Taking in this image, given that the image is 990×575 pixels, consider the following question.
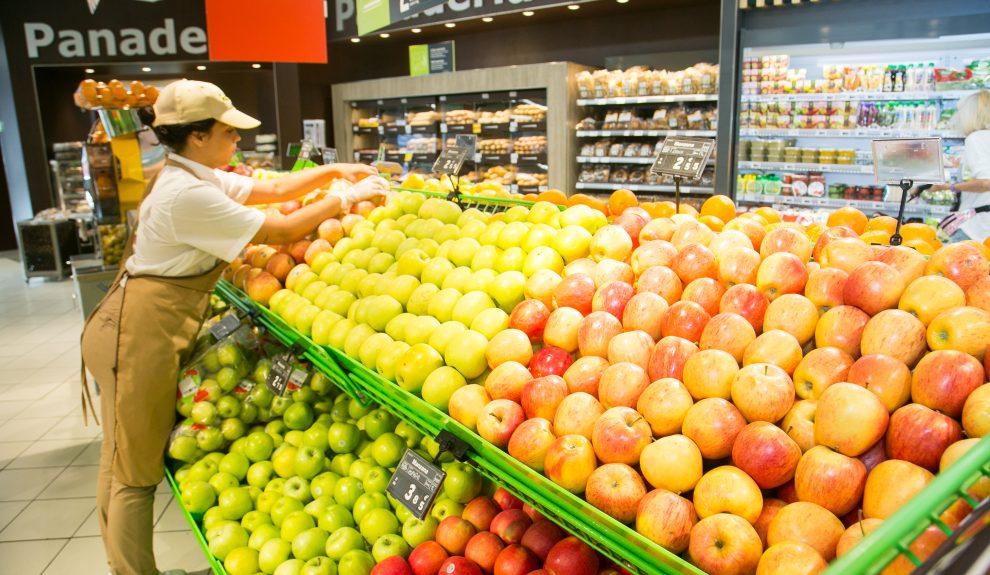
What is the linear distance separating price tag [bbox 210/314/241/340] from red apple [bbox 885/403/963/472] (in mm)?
2393

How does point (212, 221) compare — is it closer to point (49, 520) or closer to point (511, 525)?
point (511, 525)

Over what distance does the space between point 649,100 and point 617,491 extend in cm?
507

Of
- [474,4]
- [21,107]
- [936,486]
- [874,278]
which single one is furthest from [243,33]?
[21,107]

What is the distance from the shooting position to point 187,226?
2223mm

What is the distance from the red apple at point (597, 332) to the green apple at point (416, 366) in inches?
16.1

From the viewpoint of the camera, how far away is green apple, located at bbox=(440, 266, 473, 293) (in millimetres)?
2027

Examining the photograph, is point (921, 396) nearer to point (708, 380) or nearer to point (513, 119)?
point (708, 380)

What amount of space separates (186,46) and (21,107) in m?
2.86

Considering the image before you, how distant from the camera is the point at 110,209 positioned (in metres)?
4.38

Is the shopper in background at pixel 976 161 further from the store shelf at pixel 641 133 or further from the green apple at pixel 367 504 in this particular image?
the green apple at pixel 367 504

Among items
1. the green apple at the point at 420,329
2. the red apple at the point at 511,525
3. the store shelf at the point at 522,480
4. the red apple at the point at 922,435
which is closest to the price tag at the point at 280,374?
the store shelf at the point at 522,480

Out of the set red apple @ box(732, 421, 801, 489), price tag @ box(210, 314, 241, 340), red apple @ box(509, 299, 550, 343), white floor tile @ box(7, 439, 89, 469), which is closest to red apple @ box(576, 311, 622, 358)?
red apple @ box(509, 299, 550, 343)

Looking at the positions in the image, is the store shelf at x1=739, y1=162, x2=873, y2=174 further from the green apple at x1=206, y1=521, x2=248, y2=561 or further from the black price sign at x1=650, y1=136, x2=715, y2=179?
the green apple at x1=206, y1=521, x2=248, y2=561

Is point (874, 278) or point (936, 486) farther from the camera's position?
point (874, 278)
